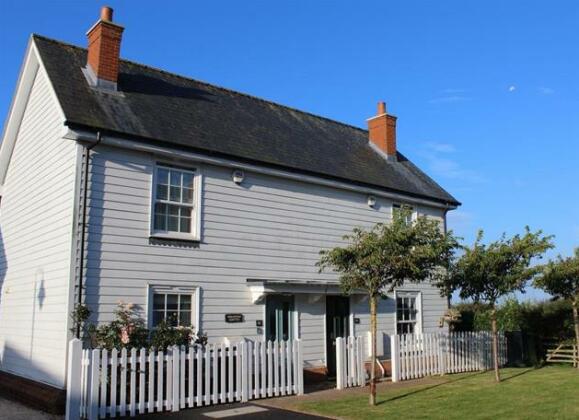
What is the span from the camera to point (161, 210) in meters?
13.4

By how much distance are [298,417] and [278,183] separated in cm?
671

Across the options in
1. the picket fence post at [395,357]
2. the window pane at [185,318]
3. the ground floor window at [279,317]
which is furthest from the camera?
the picket fence post at [395,357]

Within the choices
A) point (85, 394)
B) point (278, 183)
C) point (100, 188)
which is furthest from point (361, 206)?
point (85, 394)

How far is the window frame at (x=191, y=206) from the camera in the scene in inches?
517

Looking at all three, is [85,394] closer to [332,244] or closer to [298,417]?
[298,417]

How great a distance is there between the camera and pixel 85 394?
10.4 m

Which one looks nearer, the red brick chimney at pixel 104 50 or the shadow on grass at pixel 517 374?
the red brick chimney at pixel 104 50

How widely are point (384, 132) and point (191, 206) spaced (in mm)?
9428

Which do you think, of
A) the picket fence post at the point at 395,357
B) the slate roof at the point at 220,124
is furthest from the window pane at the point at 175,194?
the picket fence post at the point at 395,357

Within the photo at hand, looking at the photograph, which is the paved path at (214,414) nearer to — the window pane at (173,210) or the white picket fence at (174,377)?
the white picket fence at (174,377)

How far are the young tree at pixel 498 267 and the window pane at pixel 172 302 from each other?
22.9 ft

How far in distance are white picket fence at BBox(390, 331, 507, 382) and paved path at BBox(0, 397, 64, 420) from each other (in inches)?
327

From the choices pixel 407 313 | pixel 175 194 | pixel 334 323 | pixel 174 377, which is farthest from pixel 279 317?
pixel 407 313

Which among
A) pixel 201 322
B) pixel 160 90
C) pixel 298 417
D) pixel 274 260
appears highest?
pixel 160 90
